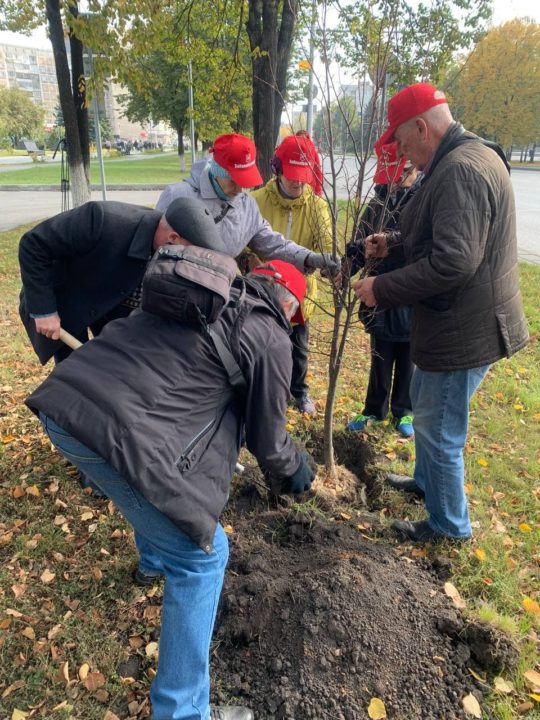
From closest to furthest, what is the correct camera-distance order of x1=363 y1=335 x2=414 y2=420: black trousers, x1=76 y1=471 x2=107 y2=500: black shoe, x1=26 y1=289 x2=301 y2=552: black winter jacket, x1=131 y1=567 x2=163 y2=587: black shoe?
x1=26 y1=289 x2=301 y2=552: black winter jacket
x1=131 y1=567 x2=163 y2=587: black shoe
x1=76 y1=471 x2=107 y2=500: black shoe
x1=363 y1=335 x2=414 y2=420: black trousers

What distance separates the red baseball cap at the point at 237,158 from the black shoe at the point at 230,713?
2.39 meters

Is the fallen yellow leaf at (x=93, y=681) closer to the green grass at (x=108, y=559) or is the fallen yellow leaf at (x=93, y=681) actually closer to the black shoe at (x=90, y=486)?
the green grass at (x=108, y=559)

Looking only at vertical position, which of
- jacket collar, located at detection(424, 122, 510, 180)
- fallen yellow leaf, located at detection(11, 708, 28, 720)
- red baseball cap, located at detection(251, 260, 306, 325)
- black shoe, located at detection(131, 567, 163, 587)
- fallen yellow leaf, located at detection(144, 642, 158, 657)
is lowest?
fallen yellow leaf, located at detection(11, 708, 28, 720)

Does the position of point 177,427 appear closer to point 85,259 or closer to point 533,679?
point 85,259

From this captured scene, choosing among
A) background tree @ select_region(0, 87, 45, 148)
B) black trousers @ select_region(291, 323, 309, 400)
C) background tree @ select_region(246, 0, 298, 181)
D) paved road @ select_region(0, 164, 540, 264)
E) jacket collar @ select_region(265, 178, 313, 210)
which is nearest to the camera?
jacket collar @ select_region(265, 178, 313, 210)

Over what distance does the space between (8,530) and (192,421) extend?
1900 mm

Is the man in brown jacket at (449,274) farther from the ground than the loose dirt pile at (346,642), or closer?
farther from the ground

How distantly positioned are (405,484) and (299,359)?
1291 mm

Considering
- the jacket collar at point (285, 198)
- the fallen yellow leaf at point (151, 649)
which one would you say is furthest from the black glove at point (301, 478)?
the jacket collar at point (285, 198)

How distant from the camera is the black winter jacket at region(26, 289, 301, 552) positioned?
1416mm

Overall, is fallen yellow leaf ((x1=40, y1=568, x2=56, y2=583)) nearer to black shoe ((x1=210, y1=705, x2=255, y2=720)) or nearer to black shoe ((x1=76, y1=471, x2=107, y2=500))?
black shoe ((x1=76, y1=471, x2=107, y2=500))

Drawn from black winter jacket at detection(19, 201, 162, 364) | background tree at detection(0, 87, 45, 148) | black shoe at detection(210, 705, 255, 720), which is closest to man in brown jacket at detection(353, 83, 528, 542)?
black winter jacket at detection(19, 201, 162, 364)

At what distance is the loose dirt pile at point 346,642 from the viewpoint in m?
1.87

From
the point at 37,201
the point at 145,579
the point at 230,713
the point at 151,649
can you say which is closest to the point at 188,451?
the point at 230,713
